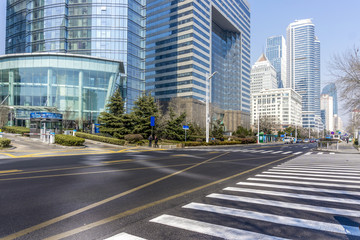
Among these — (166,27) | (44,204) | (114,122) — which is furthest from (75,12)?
(44,204)

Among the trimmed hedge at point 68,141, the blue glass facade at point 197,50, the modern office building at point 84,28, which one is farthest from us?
the blue glass facade at point 197,50

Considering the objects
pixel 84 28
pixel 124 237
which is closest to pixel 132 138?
pixel 124 237

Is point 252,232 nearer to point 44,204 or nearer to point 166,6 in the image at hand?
point 44,204

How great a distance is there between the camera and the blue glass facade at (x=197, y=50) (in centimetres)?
8825

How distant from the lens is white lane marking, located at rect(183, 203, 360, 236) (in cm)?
419

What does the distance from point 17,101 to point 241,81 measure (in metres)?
102

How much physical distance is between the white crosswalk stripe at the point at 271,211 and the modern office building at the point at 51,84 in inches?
2115

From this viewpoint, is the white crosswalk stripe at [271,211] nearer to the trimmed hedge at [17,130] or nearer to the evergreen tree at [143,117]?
the evergreen tree at [143,117]

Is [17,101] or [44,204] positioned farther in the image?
[17,101]

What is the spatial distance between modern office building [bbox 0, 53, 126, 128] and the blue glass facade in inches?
1529

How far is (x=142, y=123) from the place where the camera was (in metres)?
35.9

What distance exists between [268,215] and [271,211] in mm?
321

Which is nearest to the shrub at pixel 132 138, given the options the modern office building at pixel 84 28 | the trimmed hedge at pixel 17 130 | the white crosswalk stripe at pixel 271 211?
the trimmed hedge at pixel 17 130

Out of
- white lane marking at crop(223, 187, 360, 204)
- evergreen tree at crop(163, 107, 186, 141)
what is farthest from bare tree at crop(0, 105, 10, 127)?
white lane marking at crop(223, 187, 360, 204)
